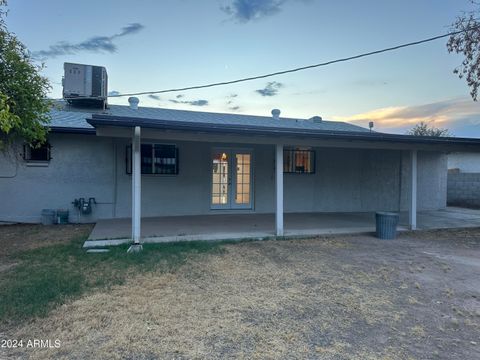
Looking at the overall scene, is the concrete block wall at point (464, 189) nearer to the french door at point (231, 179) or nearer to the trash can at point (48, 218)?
the french door at point (231, 179)

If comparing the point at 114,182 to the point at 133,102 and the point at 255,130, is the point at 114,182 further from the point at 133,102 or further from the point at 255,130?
the point at 255,130

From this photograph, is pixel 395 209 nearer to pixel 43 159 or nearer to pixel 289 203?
pixel 289 203

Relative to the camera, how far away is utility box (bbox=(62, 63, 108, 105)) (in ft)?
36.6

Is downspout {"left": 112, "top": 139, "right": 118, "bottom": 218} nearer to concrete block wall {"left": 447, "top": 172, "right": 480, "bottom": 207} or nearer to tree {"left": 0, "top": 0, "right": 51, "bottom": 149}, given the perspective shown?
tree {"left": 0, "top": 0, "right": 51, "bottom": 149}

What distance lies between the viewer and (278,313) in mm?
3777

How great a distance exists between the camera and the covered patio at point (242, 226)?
7.46 m

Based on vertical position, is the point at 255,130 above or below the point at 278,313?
above

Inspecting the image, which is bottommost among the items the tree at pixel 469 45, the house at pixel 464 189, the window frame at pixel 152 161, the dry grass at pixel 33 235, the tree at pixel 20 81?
the dry grass at pixel 33 235

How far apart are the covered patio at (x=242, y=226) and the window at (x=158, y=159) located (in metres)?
1.46

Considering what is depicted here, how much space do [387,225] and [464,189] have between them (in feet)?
37.4

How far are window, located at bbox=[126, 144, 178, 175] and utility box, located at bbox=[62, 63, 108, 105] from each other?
2.93 meters

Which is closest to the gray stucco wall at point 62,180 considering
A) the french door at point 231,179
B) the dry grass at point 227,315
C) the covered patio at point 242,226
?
the covered patio at point 242,226

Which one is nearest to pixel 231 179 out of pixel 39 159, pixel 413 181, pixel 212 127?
pixel 212 127

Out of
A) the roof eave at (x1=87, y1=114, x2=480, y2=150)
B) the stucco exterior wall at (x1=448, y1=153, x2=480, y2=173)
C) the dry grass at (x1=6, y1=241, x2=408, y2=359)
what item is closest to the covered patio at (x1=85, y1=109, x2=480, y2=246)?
the roof eave at (x1=87, y1=114, x2=480, y2=150)
